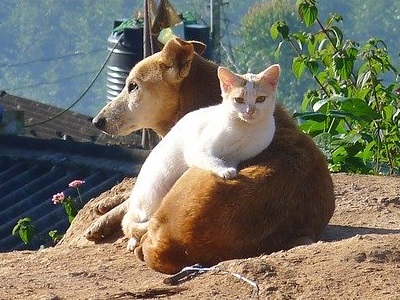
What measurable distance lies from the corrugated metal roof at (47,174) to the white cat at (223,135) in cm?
569

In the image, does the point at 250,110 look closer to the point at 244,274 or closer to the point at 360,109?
the point at 244,274

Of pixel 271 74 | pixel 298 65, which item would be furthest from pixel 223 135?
pixel 298 65

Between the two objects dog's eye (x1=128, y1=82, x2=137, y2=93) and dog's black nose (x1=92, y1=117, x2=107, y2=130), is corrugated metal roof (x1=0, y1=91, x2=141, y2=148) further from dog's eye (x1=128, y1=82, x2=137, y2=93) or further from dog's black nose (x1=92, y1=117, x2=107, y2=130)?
dog's eye (x1=128, y1=82, x2=137, y2=93)

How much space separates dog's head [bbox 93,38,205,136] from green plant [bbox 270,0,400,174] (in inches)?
60.1

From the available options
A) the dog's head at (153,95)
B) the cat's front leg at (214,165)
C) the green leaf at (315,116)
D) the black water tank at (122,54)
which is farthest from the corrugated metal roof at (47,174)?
the cat's front leg at (214,165)

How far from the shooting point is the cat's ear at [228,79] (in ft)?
20.0

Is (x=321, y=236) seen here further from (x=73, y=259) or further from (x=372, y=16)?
(x=372, y=16)

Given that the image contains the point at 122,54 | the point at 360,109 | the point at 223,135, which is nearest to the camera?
the point at 223,135

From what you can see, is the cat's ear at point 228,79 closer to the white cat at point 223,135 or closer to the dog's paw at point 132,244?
the white cat at point 223,135

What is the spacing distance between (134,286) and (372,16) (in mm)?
32924

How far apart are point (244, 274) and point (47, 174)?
8.45 m

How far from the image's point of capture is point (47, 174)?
44.9 ft

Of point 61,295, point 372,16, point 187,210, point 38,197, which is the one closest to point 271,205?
point 187,210

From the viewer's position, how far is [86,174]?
13445 millimetres
